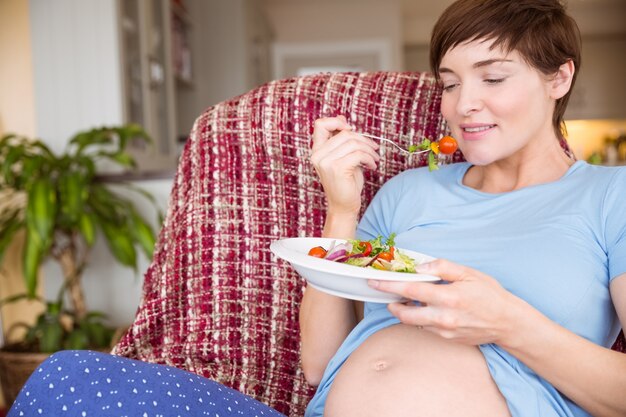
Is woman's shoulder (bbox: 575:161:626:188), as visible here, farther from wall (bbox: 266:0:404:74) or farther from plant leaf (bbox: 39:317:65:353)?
wall (bbox: 266:0:404:74)

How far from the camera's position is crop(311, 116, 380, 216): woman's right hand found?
3.81 feet

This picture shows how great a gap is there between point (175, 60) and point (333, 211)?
134 inches

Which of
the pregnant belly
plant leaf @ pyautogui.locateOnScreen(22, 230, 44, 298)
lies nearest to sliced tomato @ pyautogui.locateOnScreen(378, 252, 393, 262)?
the pregnant belly

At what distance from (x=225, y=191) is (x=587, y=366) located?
0.78m

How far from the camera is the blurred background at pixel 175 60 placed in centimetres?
288

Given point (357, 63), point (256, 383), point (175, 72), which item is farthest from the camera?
point (357, 63)

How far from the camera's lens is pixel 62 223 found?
7.70ft

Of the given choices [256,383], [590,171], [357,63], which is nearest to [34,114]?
[256,383]

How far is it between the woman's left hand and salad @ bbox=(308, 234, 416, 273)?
57mm

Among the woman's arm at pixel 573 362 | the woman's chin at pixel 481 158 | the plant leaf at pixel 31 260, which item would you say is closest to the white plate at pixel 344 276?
the woman's arm at pixel 573 362

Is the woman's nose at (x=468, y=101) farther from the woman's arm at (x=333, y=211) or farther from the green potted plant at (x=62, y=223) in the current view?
the green potted plant at (x=62, y=223)

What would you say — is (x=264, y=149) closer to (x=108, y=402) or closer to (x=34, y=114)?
(x=108, y=402)

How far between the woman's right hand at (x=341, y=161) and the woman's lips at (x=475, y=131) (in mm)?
147

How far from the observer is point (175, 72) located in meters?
4.35
